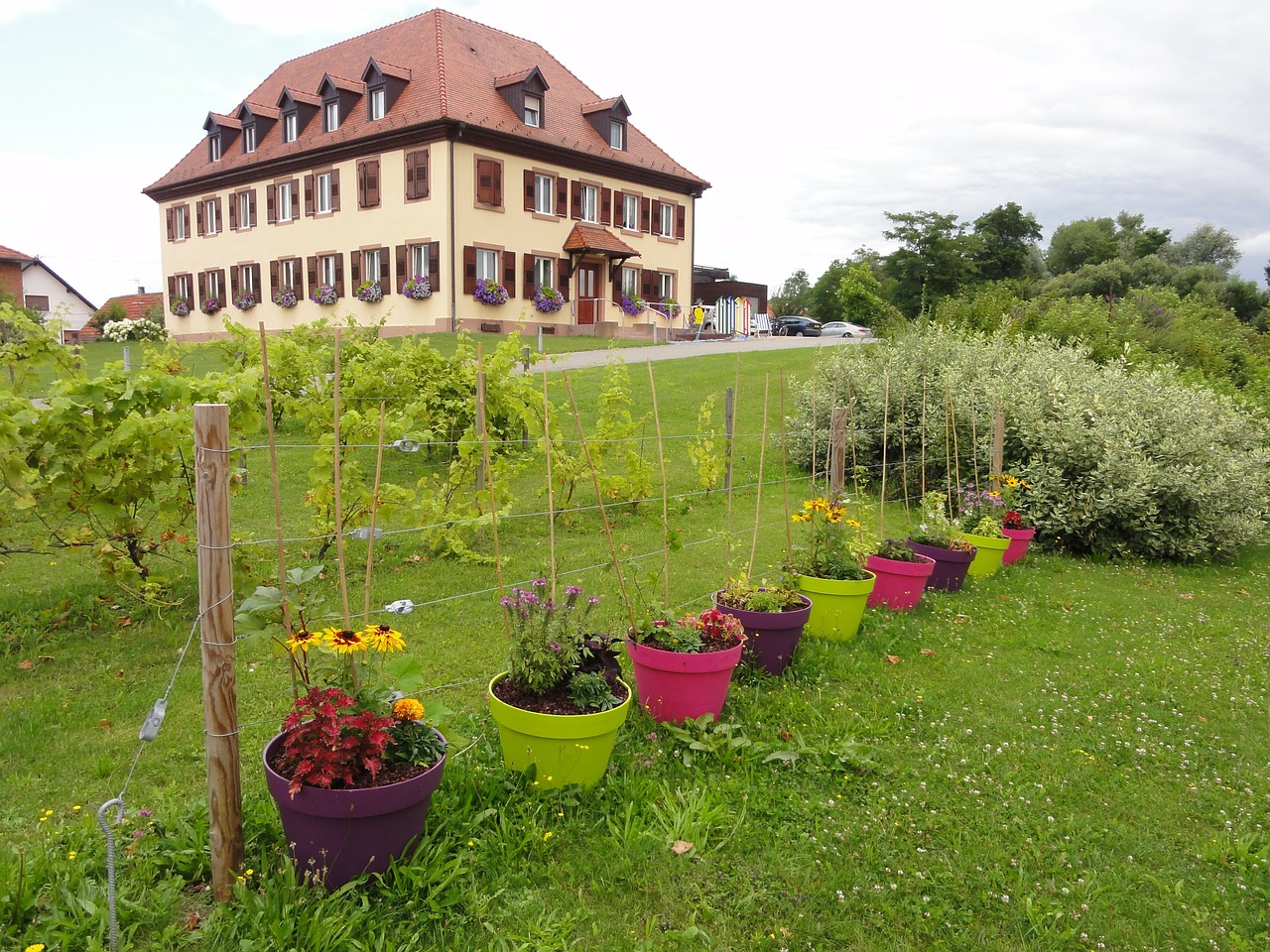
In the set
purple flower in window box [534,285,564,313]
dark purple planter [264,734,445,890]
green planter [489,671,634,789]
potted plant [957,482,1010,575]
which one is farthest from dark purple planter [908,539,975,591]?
purple flower in window box [534,285,564,313]

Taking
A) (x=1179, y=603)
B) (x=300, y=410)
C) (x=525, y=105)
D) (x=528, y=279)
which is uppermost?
(x=525, y=105)

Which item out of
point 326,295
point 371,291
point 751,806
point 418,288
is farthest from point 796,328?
point 751,806

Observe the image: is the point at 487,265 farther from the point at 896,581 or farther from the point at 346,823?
the point at 346,823

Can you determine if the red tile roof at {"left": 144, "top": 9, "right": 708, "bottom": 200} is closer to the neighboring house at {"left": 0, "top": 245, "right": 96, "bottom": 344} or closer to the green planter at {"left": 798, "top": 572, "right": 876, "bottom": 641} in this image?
the neighboring house at {"left": 0, "top": 245, "right": 96, "bottom": 344}

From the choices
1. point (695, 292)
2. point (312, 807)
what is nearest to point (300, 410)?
point (312, 807)

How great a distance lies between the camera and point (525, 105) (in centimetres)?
2683

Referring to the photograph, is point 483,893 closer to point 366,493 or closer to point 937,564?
point 366,493

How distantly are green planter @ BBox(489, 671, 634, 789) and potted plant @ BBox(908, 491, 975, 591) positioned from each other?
13.9ft

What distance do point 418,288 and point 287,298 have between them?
6468 millimetres

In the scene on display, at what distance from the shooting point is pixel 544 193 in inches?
1083

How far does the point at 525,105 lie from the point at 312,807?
27.6 m

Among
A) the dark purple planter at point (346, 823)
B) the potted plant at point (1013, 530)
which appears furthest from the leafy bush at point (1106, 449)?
the dark purple planter at point (346, 823)

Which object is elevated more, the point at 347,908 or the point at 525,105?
the point at 525,105

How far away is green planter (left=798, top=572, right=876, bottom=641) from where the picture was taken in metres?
5.39
